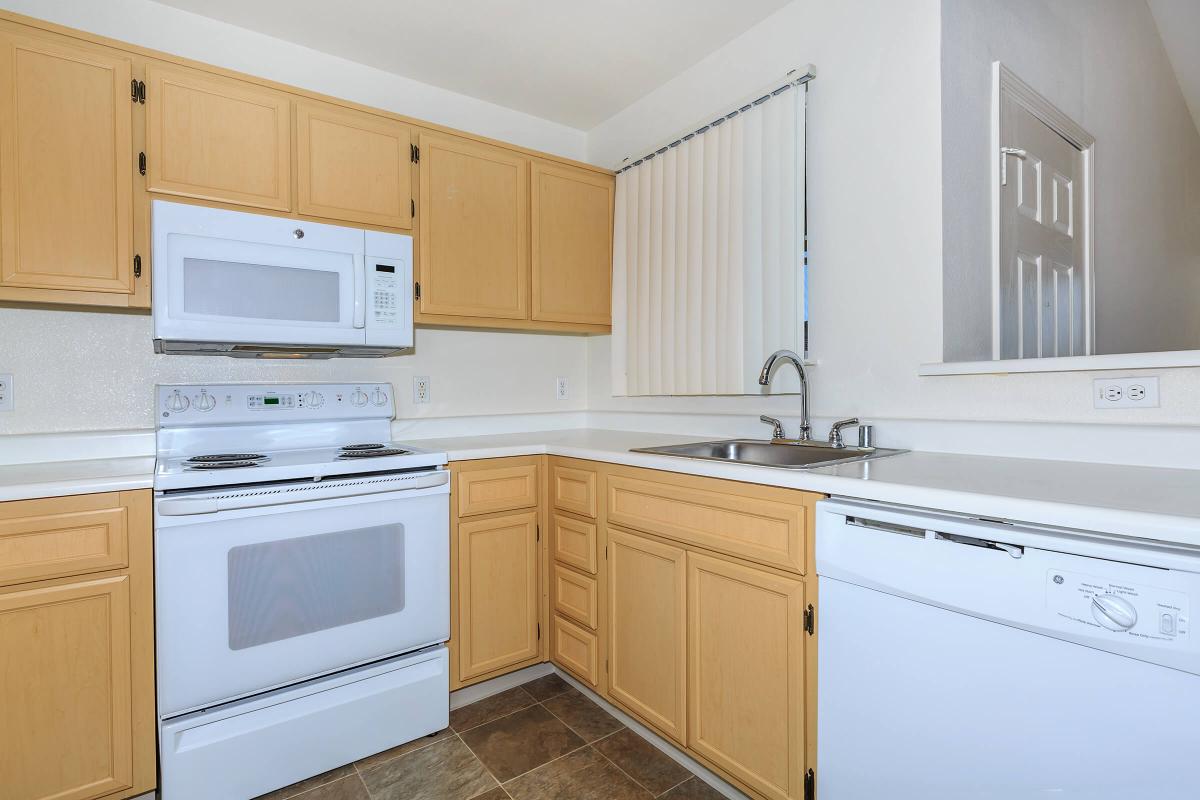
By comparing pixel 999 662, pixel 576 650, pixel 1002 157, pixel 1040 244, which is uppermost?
pixel 1002 157

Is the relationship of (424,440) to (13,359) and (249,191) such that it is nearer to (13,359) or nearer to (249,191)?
(249,191)

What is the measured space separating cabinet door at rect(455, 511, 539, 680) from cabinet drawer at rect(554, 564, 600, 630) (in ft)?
0.29

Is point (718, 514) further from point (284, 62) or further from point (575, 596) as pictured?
point (284, 62)

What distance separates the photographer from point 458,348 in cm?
277

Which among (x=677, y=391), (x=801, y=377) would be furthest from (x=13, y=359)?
(x=801, y=377)

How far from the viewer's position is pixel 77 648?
1.52 metres

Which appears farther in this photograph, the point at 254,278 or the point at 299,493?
the point at 254,278

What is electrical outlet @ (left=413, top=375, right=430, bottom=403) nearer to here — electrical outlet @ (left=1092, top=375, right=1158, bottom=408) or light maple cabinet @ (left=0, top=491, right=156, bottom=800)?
light maple cabinet @ (left=0, top=491, right=156, bottom=800)

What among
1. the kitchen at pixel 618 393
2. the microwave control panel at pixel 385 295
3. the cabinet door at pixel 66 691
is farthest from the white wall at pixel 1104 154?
the cabinet door at pixel 66 691

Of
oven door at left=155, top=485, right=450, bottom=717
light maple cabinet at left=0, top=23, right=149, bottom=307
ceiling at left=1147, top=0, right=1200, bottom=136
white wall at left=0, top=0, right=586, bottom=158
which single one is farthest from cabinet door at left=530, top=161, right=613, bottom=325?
ceiling at left=1147, top=0, right=1200, bottom=136

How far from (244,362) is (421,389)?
68 cm

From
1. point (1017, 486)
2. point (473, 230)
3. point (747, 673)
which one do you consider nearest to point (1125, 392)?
point (1017, 486)

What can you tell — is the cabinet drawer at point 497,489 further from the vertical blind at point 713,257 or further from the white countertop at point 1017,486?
the vertical blind at point 713,257

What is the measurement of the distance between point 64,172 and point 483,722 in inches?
84.0
